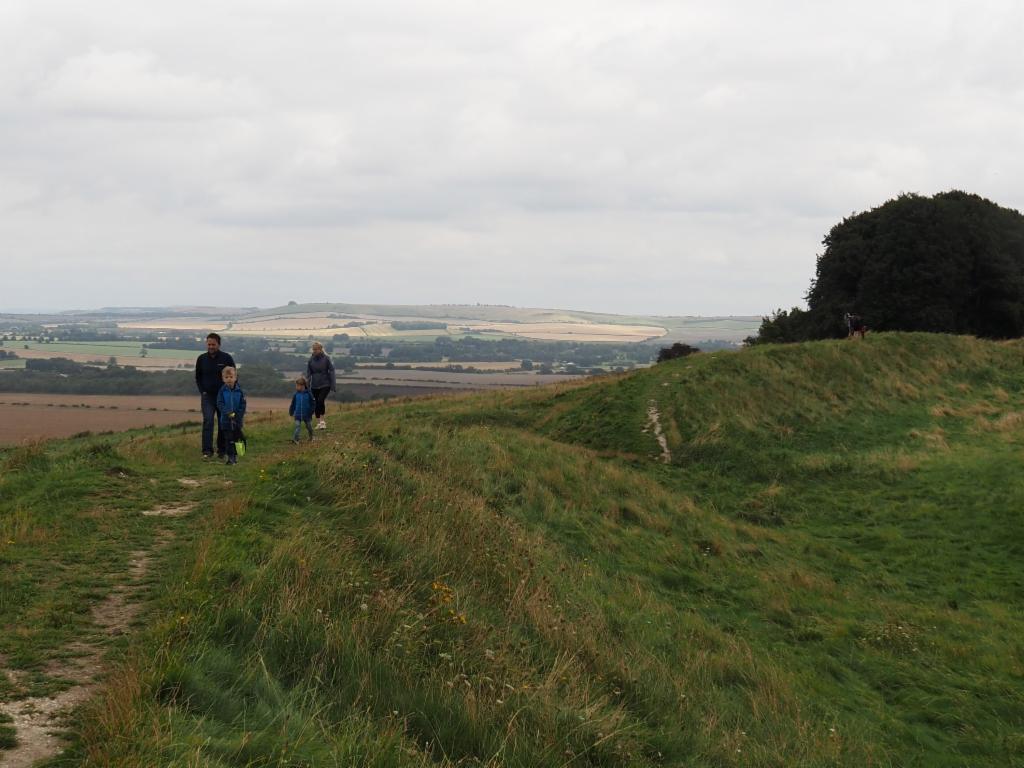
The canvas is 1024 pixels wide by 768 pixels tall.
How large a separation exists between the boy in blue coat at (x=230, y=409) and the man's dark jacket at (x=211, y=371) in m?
0.27

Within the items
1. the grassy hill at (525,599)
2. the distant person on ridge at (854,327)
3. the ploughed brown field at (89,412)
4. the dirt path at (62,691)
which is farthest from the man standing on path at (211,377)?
the distant person on ridge at (854,327)

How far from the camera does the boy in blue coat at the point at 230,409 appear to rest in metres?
15.1

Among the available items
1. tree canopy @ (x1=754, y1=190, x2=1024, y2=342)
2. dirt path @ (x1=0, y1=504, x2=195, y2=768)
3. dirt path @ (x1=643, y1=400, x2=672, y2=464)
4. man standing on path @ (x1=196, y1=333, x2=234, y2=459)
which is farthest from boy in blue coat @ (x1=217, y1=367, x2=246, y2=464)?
tree canopy @ (x1=754, y1=190, x2=1024, y2=342)

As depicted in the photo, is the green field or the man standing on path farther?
the green field

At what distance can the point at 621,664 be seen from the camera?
8.27 meters

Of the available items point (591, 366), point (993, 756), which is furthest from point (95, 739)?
point (591, 366)

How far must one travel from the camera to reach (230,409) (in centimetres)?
1516

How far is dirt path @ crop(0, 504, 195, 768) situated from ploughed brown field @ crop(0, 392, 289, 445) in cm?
2410

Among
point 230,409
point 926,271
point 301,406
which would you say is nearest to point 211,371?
point 230,409

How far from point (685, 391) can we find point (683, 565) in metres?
12.5

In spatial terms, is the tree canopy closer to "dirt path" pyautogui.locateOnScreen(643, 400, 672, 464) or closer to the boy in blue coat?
"dirt path" pyautogui.locateOnScreen(643, 400, 672, 464)

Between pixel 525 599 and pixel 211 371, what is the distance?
922cm

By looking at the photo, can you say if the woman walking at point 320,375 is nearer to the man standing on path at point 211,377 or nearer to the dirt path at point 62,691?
the man standing on path at point 211,377

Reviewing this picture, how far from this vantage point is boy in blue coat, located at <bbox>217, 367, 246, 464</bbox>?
15.1 m
